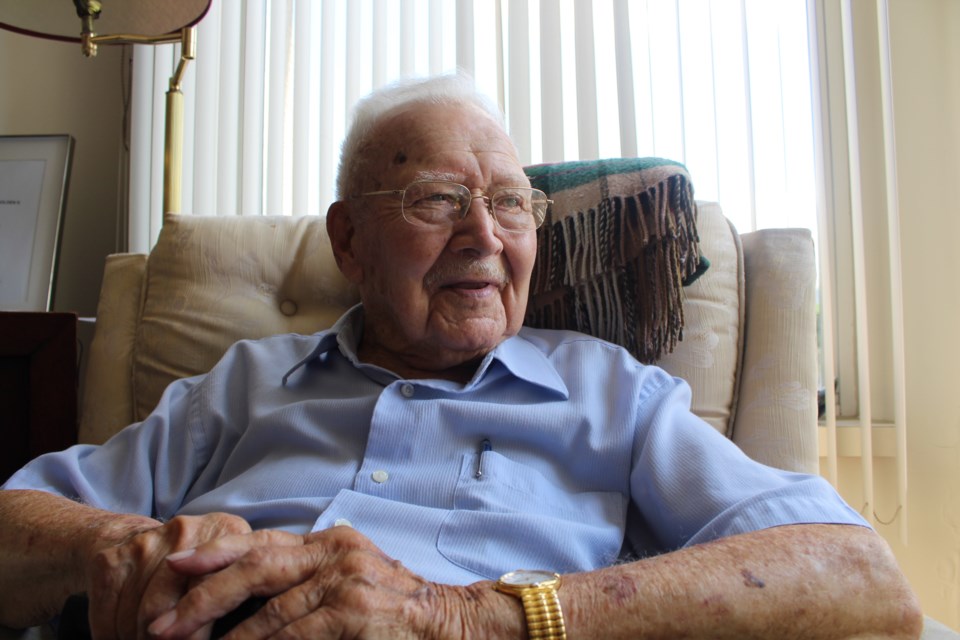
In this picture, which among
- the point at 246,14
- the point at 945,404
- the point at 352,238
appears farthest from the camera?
the point at 246,14

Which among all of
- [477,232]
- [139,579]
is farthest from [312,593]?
[477,232]

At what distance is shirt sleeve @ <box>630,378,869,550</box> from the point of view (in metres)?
0.88

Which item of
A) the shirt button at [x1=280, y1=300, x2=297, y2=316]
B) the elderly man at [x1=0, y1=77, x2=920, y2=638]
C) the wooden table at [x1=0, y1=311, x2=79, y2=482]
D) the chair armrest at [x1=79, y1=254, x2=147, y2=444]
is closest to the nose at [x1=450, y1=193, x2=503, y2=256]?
the elderly man at [x1=0, y1=77, x2=920, y2=638]

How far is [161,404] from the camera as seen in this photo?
1.18 meters

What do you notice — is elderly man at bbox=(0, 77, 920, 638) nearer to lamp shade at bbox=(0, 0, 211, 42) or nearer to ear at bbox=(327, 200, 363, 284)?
ear at bbox=(327, 200, 363, 284)

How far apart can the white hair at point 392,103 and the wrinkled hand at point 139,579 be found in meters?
0.67

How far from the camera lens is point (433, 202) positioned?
3.82 ft

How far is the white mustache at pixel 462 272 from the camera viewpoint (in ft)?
3.75

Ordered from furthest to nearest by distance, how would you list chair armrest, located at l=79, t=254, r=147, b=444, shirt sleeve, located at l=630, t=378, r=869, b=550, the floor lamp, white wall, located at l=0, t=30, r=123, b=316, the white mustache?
white wall, located at l=0, t=30, r=123, b=316 < the floor lamp < chair armrest, located at l=79, t=254, r=147, b=444 < the white mustache < shirt sleeve, located at l=630, t=378, r=869, b=550

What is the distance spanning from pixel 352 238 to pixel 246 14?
1.41m

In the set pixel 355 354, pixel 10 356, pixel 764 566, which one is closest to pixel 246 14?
pixel 10 356

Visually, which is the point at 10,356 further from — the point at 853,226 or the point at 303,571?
the point at 853,226

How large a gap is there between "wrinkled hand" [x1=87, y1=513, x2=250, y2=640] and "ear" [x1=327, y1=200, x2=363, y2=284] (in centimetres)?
60

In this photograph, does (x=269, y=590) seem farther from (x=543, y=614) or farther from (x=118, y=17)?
(x=118, y=17)
